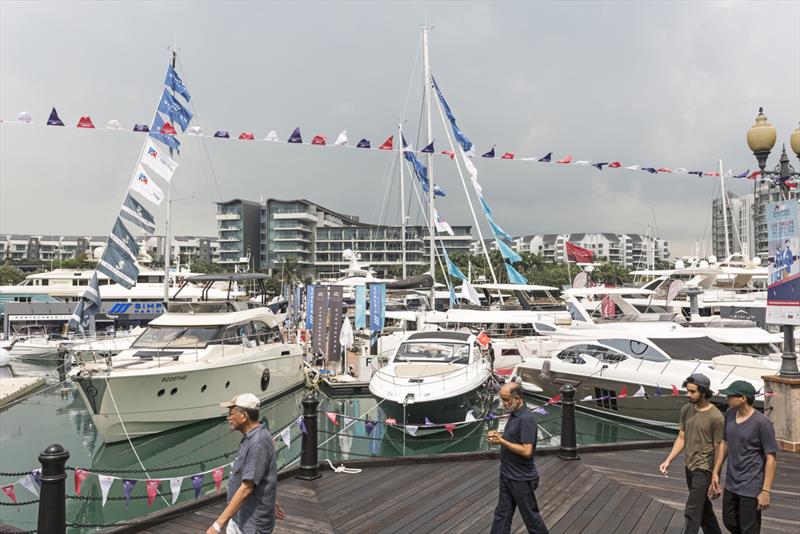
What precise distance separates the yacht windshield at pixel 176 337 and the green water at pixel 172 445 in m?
2.53

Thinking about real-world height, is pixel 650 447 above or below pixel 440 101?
below

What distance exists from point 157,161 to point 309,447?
1343 cm

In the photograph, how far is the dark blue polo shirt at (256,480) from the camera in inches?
155

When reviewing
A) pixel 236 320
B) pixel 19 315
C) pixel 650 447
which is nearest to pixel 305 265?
pixel 19 315

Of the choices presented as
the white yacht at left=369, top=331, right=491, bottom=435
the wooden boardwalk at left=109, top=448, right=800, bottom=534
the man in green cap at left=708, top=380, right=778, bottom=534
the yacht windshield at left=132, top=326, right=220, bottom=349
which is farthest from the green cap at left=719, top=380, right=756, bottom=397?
the yacht windshield at left=132, top=326, right=220, bottom=349

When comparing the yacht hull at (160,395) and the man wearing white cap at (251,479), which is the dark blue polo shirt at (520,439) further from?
the yacht hull at (160,395)

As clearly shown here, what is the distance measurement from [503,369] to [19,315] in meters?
35.8

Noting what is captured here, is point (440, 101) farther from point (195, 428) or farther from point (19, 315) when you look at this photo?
point (19, 315)

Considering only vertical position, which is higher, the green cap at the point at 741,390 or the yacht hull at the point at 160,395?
the green cap at the point at 741,390

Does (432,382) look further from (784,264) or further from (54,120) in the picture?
(54,120)

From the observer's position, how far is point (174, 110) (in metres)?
19.3

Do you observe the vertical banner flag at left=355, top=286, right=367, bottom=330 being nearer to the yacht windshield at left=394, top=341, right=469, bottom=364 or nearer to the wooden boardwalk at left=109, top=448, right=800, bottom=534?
the yacht windshield at left=394, top=341, right=469, bottom=364

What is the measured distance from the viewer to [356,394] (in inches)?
835

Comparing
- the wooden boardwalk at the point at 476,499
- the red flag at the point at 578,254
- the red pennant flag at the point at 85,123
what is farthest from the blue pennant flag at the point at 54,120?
the red flag at the point at 578,254
